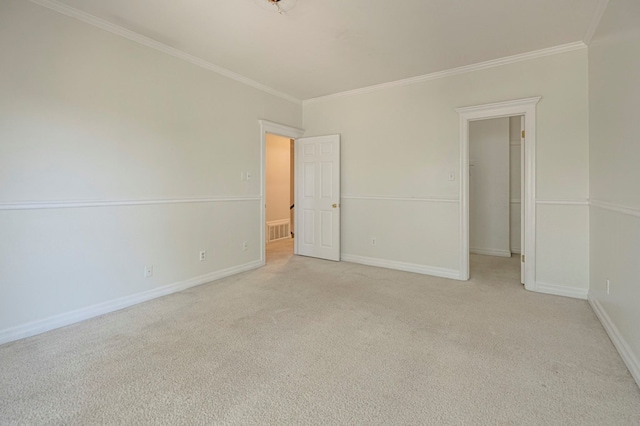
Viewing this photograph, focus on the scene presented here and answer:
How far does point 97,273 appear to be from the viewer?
281cm

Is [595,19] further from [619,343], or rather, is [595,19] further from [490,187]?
[490,187]

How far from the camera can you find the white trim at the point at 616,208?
189 centimetres

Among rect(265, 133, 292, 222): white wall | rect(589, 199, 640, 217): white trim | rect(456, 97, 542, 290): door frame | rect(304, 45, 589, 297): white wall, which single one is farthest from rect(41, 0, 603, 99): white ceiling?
rect(265, 133, 292, 222): white wall

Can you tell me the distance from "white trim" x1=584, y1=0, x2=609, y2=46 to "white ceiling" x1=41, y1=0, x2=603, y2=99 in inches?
0.8

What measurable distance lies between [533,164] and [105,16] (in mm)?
4506

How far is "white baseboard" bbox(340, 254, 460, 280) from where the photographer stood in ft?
13.2

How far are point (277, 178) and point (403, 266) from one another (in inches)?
152

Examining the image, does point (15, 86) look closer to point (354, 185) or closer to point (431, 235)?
point (354, 185)

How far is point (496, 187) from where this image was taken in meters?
5.56

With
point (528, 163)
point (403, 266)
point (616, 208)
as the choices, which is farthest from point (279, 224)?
point (616, 208)

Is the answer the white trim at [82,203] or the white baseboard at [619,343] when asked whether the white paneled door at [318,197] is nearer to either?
the white trim at [82,203]

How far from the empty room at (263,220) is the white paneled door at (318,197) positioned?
1.55 feet

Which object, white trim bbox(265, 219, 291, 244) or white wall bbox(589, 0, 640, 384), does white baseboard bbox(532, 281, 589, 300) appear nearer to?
white wall bbox(589, 0, 640, 384)

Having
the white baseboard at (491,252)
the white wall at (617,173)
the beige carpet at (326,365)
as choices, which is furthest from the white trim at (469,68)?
the white baseboard at (491,252)
